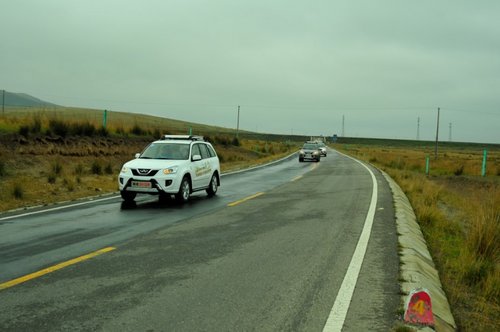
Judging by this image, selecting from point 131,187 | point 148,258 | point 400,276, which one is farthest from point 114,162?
point 400,276

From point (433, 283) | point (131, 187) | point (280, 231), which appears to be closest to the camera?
point (433, 283)

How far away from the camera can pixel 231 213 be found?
37.8 feet

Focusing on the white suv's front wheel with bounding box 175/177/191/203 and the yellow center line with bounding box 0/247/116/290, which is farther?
the white suv's front wheel with bounding box 175/177/191/203

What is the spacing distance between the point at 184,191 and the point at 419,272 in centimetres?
837

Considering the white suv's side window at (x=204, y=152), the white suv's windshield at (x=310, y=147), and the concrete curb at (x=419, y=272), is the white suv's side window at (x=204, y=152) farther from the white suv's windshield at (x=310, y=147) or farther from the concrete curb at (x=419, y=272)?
the white suv's windshield at (x=310, y=147)

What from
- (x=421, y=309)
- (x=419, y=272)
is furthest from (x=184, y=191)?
(x=421, y=309)

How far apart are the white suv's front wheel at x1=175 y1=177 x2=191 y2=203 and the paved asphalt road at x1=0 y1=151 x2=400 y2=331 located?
1589 mm

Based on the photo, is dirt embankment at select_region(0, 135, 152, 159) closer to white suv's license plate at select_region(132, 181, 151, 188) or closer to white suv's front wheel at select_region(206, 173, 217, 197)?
white suv's front wheel at select_region(206, 173, 217, 197)

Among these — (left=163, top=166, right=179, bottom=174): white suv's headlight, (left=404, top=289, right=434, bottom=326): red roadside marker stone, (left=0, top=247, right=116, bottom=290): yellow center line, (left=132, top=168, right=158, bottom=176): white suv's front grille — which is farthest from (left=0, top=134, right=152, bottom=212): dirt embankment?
(left=404, top=289, right=434, bottom=326): red roadside marker stone

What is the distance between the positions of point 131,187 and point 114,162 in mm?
14841

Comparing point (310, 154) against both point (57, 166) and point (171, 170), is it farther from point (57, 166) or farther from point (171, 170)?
point (171, 170)

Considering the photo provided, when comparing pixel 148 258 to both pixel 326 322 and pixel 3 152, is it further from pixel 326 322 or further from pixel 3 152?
pixel 3 152

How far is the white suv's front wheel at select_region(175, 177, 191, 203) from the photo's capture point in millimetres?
13453

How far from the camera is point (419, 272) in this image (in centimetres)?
636
